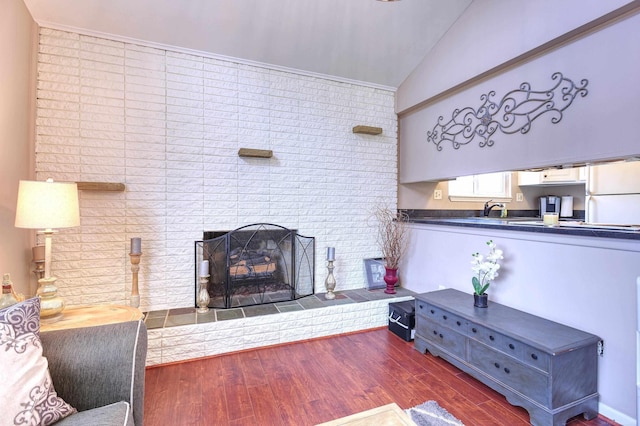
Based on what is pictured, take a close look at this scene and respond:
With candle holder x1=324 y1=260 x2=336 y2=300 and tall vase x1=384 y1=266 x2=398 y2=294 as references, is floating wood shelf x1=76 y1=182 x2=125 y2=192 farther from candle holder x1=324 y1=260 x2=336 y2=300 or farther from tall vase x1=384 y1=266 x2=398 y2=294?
tall vase x1=384 y1=266 x2=398 y2=294

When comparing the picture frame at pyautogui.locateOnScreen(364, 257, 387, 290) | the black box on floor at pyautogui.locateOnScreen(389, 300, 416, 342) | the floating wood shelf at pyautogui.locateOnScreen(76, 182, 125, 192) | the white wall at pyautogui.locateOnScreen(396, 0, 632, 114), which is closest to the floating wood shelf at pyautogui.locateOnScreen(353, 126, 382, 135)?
the white wall at pyautogui.locateOnScreen(396, 0, 632, 114)

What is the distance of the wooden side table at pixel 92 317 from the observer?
1.64m

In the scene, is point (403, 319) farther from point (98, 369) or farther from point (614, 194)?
point (614, 194)

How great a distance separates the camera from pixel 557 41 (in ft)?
6.48

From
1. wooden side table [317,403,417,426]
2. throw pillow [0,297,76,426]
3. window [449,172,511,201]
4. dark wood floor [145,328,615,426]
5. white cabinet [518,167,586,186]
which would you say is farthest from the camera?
window [449,172,511,201]

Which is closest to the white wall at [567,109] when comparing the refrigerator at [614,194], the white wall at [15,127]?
the refrigerator at [614,194]

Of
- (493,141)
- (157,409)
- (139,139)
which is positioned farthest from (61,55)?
(493,141)

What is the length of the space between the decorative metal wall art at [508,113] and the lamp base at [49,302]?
3.15m

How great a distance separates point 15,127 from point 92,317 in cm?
133

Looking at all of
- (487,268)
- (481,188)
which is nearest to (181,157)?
(487,268)

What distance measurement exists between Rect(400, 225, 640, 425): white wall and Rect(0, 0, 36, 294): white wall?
10.7ft

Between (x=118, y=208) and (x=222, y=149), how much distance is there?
98 centimetres

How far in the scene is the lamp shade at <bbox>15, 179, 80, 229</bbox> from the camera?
1506 mm

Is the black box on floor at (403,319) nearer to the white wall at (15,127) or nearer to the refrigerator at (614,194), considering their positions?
the refrigerator at (614,194)
